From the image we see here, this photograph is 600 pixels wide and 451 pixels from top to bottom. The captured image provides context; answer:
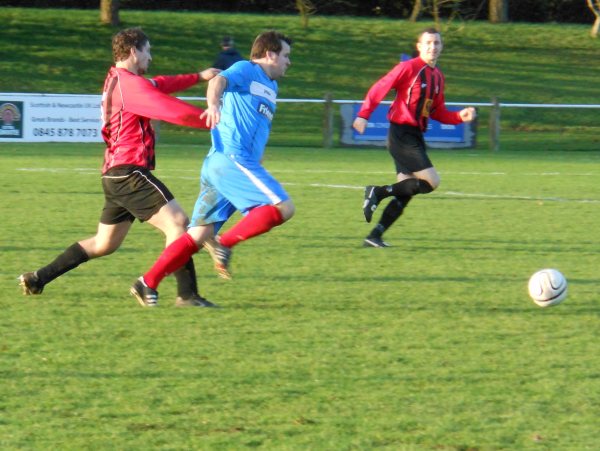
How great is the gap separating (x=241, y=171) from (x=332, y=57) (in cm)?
3298

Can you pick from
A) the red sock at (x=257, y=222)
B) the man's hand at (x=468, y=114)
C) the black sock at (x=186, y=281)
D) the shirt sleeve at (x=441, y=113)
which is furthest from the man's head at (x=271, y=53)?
the shirt sleeve at (x=441, y=113)

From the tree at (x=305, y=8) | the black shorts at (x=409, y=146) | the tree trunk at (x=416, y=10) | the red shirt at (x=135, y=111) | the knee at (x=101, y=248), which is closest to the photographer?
the red shirt at (x=135, y=111)

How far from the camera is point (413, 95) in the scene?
979 centimetres

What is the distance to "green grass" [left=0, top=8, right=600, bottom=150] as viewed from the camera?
32812 millimetres

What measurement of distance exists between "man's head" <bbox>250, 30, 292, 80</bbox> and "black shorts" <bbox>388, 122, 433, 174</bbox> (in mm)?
3037

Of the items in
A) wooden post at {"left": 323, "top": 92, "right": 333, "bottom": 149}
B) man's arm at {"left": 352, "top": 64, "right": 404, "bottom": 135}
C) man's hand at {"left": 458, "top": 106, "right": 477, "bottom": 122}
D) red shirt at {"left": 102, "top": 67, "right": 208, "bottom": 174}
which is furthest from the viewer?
wooden post at {"left": 323, "top": 92, "right": 333, "bottom": 149}

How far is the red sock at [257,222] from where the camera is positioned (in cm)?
698

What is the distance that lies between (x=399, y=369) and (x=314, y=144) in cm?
1977

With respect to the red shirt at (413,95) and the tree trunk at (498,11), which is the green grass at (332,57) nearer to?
the tree trunk at (498,11)

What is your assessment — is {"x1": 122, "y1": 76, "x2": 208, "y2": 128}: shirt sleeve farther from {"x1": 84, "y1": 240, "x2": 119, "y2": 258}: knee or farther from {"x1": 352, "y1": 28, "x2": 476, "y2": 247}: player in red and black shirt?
{"x1": 352, "y1": 28, "x2": 476, "y2": 247}: player in red and black shirt

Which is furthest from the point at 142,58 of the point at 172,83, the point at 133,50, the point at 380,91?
the point at 380,91

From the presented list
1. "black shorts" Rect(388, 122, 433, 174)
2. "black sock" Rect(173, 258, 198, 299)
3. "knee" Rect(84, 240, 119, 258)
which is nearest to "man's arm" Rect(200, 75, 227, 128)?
"black sock" Rect(173, 258, 198, 299)

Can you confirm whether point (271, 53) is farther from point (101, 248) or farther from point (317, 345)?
point (317, 345)

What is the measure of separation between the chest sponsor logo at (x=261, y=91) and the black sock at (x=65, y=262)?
4.61 ft
